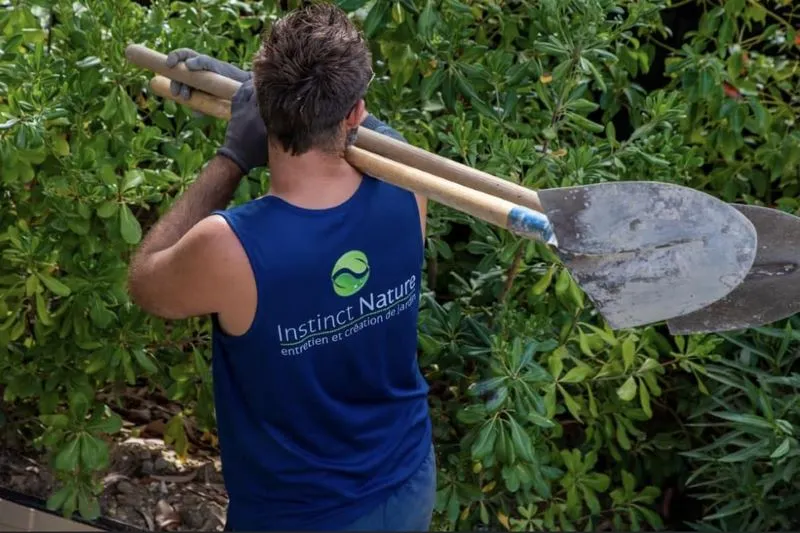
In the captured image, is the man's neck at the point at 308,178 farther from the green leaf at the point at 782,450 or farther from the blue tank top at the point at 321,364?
the green leaf at the point at 782,450

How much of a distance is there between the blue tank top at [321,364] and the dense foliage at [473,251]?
2.38 ft

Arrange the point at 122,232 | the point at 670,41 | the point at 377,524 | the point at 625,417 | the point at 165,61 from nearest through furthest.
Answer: the point at 377,524 < the point at 165,61 < the point at 122,232 < the point at 625,417 < the point at 670,41

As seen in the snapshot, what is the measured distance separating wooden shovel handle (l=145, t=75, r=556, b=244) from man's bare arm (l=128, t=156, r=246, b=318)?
33cm

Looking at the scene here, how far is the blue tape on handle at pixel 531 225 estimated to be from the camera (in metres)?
2.78

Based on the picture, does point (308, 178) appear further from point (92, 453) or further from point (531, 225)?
point (92, 453)

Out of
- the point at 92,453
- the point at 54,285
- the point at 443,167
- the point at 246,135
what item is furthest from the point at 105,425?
the point at 443,167

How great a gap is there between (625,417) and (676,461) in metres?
0.42

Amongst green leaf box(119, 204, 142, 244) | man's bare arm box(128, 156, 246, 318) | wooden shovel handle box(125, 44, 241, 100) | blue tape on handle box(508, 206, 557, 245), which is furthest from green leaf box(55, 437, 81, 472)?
blue tape on handle box(508, 206, 557, 245)

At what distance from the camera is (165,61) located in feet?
11.3

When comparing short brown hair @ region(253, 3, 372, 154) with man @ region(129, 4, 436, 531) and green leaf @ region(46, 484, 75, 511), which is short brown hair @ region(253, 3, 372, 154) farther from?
green leaf @ region(46, 484, 75, 511)

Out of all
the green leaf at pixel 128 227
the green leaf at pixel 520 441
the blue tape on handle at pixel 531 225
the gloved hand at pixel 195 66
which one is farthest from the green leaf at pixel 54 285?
the blue tape on handle at pixel 531 225

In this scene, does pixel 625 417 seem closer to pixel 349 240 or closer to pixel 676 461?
pixel 676 461

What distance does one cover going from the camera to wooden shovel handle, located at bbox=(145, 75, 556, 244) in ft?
9.13

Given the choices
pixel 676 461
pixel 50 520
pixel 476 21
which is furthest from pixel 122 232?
pixel 676 461
